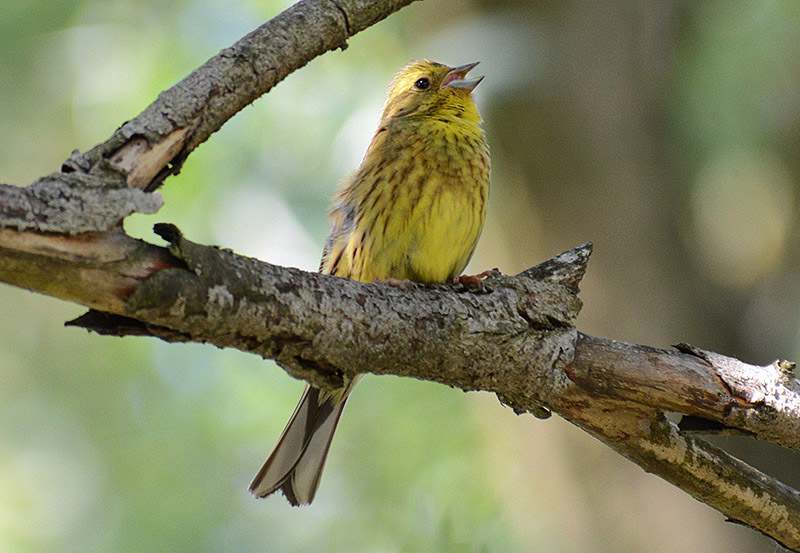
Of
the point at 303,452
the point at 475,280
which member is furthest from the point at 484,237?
the point at 475,280

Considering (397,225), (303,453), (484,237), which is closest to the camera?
(303,453)

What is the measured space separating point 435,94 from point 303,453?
187 centimetres

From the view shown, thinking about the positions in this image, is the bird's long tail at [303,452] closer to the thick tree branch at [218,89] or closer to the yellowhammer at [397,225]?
the yellowhammer at [397,225]

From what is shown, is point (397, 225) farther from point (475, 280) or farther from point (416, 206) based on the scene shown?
point (475, 280)

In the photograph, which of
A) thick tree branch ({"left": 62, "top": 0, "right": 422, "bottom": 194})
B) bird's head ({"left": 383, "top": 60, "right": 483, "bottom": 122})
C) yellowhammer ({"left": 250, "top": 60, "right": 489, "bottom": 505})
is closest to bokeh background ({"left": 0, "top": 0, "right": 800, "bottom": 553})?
bird's head ({"left": 383, "top": 60, "right": 483, "bottom": 122})

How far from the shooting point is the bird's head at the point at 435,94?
14.6ft

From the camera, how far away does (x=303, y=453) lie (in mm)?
3779

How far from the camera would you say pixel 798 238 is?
533 cm

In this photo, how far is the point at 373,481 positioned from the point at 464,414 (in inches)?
36.3

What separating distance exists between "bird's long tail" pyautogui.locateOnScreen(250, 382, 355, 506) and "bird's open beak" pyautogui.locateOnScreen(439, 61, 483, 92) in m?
1.62

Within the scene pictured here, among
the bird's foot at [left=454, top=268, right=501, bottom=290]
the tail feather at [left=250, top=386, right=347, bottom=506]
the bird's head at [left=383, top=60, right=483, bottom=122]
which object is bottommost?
the tail feather at [left=250, top=386, right=347, bottom=506]

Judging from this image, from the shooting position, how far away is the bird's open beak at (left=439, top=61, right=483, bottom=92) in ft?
14.7

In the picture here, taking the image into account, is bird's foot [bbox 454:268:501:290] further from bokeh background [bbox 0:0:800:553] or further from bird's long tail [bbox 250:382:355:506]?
bokeh background [bbox 0:0:800:553]

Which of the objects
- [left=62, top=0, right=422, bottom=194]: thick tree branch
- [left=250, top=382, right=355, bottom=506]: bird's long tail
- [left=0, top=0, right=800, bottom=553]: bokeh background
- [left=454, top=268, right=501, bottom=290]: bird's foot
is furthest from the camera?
[left=0, top=0, right=800, bottom=553]: bokeh background
